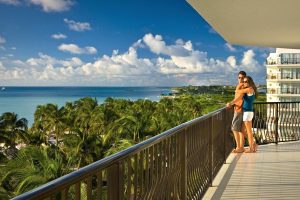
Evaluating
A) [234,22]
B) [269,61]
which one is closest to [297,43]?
[234,22]

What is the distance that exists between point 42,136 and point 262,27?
48.5 m

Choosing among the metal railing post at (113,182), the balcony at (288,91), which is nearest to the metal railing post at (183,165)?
the metal railing post at (113,182)

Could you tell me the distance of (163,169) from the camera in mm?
3596

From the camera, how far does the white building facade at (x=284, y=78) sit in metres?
74.8

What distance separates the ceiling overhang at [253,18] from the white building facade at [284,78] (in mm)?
66769

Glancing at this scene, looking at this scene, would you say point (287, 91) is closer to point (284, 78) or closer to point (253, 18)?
point (284, 78)

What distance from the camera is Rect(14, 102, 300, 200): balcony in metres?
1.96

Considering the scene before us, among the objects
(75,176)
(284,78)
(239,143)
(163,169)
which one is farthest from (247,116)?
(284,78)

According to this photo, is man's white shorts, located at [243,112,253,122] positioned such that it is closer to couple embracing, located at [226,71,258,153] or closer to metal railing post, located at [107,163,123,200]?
couple embracing, located at [226,71,258,153]

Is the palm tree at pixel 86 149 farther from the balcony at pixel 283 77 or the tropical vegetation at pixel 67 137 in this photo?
the balcony at pixel 283 77

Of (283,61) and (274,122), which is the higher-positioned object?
(283,61)

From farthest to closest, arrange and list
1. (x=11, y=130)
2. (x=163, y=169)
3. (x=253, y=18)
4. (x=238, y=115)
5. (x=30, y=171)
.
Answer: (x=11, y=130) < (x=30, y=171) < (x=238, y=115) < (x=253, y=18) < (x=163, y=169)

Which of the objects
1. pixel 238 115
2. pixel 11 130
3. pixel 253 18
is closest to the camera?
pixel 253 18

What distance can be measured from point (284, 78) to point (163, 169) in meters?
76.7
